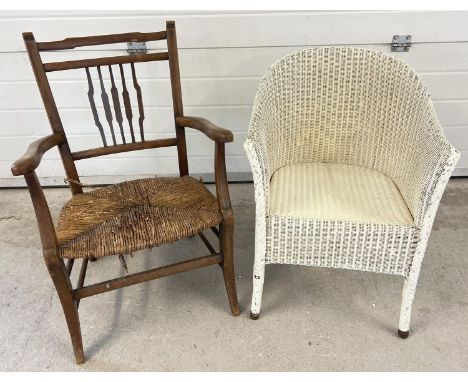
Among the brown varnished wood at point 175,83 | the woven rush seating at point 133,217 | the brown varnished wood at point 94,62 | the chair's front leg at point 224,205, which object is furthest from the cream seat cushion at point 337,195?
the brown varnished wood at point 94,62

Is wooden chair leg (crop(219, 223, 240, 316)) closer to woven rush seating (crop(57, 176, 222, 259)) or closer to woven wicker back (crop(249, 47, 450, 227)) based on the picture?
woven rush seating (crop(57, 176, 222, 259))

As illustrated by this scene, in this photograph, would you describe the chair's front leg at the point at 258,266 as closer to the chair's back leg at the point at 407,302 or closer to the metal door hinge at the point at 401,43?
the chair's back leg at the point at 407,302

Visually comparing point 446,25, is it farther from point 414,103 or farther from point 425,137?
point 425,137

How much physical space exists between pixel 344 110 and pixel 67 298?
1.17 meters

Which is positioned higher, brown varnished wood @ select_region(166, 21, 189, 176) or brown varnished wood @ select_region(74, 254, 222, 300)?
brown varnished wood @ select_region(166, 21, 189, 176)

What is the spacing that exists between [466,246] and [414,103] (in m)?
0.83

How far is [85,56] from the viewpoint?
72.5 inches

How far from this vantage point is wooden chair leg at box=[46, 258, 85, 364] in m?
1.13

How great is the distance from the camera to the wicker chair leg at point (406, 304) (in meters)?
1.26

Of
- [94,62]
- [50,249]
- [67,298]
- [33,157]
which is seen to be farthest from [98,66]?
[67,298]

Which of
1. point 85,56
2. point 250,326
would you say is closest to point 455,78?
point 250,326

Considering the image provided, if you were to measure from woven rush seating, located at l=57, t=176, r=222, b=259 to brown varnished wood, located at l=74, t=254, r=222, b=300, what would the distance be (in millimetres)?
136

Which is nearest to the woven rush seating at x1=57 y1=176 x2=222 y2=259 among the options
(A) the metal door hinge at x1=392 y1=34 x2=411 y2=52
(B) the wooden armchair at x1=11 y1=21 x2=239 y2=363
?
(B) the wooden armchair at x1=11 y1=21 x2=239 y2=363

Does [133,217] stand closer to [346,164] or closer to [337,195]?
[337,195]
